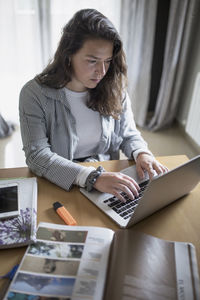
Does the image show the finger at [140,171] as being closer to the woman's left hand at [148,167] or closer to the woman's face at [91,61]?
the woman's left hand at [148,167]

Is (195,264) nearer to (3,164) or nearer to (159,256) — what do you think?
(159,256)

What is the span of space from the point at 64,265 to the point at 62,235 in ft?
0.30

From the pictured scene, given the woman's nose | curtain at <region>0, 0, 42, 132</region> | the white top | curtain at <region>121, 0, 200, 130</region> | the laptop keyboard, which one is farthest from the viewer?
curtain at <region>121, 0, 200, 130</region>

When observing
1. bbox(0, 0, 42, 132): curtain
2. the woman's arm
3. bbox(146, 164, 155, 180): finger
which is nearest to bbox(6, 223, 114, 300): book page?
the woman's arm

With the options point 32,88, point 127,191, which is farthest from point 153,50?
point 127,191

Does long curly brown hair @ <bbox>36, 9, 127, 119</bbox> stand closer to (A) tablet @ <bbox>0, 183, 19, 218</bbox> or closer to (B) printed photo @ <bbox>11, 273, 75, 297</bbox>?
(A) tablet @ <bbox>0, 183, 19, 218</bbox>

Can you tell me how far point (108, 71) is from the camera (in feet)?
3.78

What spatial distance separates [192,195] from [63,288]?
1.72 ft

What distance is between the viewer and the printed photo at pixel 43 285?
518 millimetres

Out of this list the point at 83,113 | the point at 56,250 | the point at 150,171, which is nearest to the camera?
the point at 56,250

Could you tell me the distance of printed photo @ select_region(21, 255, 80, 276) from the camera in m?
0.56

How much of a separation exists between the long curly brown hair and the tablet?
47 cm

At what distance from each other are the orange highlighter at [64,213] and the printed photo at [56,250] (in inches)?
3.4

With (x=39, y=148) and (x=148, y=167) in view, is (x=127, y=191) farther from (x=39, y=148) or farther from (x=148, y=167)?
(x=39, y=148)
